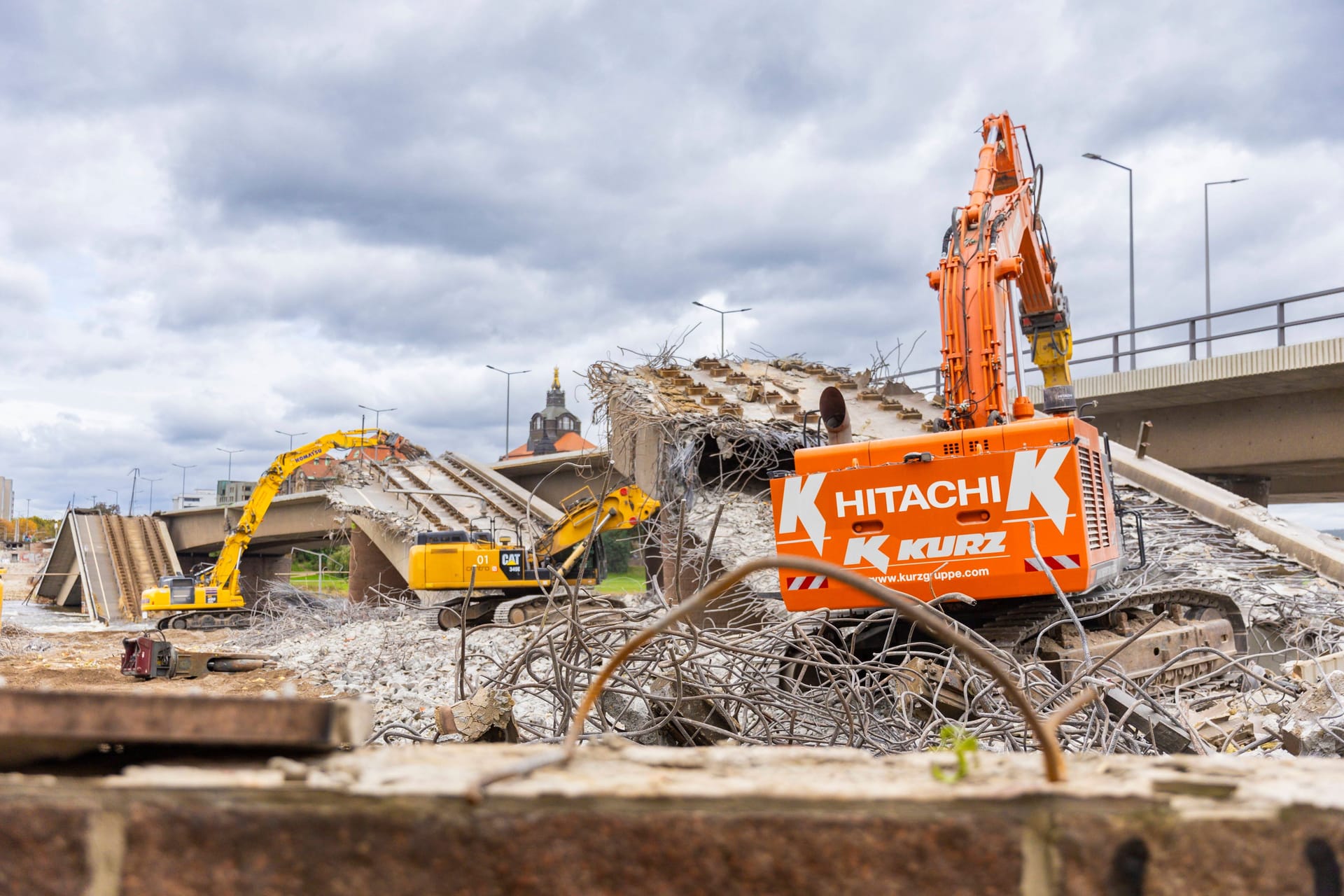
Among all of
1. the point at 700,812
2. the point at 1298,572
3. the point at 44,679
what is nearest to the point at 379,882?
the point at 700,812

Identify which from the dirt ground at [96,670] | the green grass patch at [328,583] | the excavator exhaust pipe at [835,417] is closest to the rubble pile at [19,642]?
the dirt ground at [96,670]

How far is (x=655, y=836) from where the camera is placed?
1.18 m

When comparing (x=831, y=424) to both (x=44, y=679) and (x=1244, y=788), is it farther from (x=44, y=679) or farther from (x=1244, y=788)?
(x=44, y=679)

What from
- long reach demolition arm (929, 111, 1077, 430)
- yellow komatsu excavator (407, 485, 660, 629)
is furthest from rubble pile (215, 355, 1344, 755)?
long reach demolition arm (929, 111, 1077, 430)

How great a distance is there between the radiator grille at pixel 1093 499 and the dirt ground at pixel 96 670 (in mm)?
6219

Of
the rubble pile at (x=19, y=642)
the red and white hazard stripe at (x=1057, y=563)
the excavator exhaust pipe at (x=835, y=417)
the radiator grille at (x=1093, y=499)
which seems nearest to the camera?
the red and white hazard stripe at (x=1057, y=563)

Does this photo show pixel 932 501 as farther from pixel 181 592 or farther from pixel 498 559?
pixel 181 592

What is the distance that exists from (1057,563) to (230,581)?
22661mm

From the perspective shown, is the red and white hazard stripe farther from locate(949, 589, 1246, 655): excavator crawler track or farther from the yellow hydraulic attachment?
the yellow hydraulic attachment

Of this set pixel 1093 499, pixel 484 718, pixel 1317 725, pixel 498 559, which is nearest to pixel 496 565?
pixel 498 559

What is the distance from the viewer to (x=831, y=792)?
1.18 meters

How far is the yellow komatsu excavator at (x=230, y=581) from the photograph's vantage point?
23.7 m

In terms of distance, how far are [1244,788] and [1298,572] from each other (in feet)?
41.3

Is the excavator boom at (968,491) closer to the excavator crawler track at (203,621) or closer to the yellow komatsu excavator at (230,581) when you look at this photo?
the yellow komatsu excavator at (230,581)
